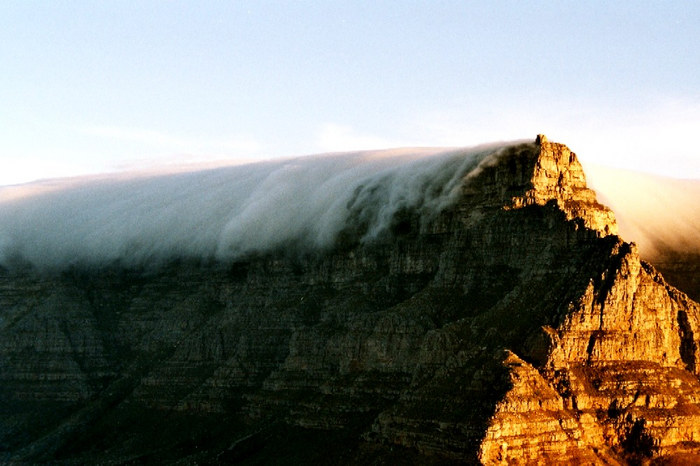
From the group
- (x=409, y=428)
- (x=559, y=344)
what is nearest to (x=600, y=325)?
(x=559, y=344)

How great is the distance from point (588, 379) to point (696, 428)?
9.65 meters

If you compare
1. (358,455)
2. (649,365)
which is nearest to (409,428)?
(358,455)

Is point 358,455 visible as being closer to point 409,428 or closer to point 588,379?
point 409,428

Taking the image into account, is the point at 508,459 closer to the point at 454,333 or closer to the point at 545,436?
the point at 545,436

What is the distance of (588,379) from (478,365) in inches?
369

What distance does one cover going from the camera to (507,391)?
183m

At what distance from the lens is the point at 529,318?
19575 centimetres

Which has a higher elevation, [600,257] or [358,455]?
[600,257]

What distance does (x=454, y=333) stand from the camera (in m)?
198

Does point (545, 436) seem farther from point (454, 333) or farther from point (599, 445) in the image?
point (454, 333)

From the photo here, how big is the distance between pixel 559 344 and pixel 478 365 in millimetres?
7230

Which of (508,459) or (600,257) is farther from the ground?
(600,257)

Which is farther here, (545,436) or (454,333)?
(454,333)

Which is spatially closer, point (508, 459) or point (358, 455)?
point (508, 459)
